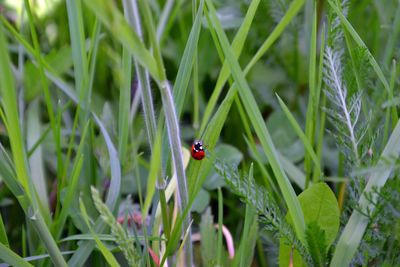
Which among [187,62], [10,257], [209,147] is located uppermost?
[187,62]

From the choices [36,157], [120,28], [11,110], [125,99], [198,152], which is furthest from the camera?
[36,157]

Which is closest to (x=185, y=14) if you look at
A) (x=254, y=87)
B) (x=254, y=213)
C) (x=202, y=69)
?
(x=202, y=69)

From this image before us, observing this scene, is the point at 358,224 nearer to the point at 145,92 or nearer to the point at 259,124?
the point at 259,124

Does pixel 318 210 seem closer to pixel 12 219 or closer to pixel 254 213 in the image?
pixel 254 213

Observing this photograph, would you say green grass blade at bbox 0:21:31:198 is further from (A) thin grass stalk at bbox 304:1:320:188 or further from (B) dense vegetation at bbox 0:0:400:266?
(A) thin grass stalk at bbox 304:1:320:188

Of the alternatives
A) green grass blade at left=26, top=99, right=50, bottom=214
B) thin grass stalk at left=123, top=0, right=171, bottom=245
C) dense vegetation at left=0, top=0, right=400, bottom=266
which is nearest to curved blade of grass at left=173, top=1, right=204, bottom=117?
dense vegetation at left=0, top=0, right=400, bottom=266

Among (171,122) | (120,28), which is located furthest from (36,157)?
(120,28)
